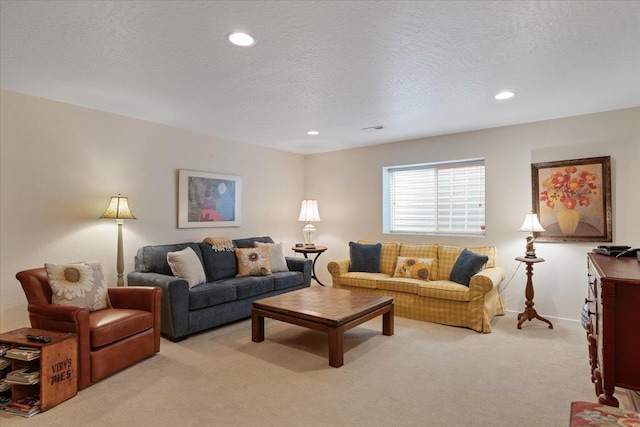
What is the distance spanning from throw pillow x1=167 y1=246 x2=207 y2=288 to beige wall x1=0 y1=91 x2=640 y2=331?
2.06 ft

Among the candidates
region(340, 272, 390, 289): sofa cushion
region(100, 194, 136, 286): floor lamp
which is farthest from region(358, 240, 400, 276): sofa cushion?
region(100, 194, 136, 286): floor lamp

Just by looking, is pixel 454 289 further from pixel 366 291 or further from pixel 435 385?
pixel 435 385

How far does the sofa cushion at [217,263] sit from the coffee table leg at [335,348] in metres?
1.99

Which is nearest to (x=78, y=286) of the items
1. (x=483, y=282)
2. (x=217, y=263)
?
(x=217, y=263)

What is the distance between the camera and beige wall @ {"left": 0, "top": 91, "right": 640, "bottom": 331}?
127 inches

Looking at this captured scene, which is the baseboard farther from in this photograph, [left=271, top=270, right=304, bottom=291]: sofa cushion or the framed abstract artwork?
the framed abstract artwork

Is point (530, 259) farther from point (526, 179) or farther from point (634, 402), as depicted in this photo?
point (634, 402)

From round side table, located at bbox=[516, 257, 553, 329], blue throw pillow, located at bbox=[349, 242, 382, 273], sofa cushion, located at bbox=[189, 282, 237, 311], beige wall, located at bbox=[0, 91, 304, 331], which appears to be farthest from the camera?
blue throw pillow, located at bbox=[349, 242, 382, 273]

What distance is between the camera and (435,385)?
100 inches

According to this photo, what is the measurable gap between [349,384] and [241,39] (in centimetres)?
249

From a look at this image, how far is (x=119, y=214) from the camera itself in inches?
141

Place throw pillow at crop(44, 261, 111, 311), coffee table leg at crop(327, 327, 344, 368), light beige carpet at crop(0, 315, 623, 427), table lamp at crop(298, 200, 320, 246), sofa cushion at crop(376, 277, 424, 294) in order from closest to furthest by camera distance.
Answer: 1. light beige carpet at crop(0, 315, 623, 427)
2. throw pillow at crop(44, 261, 111, 311)
3. coffee table leg at crop(327, 327, 344, 368)
4. sofa cushion at crop(376, 277, 424, 294)
5. table lamp at crop(298, 200, 320, 246)

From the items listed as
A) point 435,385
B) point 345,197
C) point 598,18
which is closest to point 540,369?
point 435,385

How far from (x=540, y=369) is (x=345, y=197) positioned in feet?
12.1
